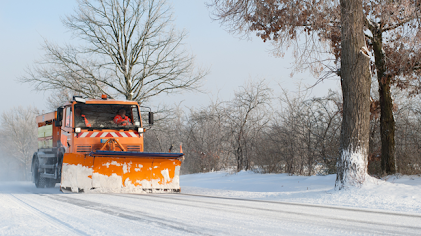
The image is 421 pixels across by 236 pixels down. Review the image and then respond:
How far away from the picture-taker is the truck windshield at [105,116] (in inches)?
423

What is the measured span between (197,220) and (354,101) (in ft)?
19.0

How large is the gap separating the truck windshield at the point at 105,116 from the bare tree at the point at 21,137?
5177 centimetres

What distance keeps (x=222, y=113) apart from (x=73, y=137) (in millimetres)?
15145

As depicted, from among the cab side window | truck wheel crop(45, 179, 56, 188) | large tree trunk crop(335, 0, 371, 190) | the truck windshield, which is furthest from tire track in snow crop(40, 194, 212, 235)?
truck wheel crop(45, 179, 56, 188)

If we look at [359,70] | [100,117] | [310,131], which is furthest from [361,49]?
[100,117]

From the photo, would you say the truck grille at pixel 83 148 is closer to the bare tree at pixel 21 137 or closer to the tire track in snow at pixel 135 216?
the tire track in snow at pixel 135 216

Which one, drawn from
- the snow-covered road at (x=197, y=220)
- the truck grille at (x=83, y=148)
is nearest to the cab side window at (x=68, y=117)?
the truck grille at (x=83, y=148)

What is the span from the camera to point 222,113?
2477cm

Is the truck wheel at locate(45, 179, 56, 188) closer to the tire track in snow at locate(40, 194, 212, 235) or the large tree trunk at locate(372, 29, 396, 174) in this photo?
the tire track in snow at locate(40, 194, 212, 235)

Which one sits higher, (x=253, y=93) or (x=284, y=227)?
(x=253, y=93)

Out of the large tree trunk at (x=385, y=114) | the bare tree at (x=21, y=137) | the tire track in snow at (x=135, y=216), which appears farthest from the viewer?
the bare tree at (x=21, y=137)

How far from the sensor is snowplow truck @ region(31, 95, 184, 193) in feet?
32.0

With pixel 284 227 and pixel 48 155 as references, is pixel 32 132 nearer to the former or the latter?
pixel 48 155

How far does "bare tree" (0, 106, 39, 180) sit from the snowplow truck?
170ft
